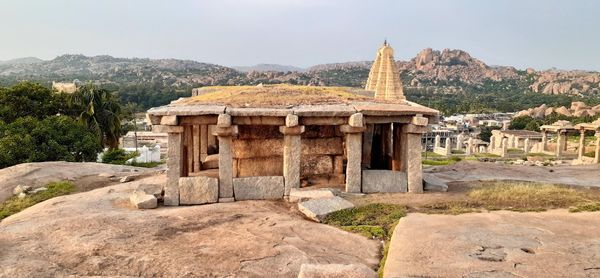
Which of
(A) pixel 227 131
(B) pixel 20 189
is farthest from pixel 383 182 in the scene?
(B) pixel 20 189

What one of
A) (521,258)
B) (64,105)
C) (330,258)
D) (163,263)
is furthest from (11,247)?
(64,105)

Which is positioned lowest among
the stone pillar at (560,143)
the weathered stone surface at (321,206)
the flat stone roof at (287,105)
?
the stone pillar at (560,143)

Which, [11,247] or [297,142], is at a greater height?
[297,142]

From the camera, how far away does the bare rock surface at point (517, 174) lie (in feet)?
47.9

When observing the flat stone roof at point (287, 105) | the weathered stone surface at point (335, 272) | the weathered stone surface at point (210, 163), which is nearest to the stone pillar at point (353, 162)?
the flat stone roof at point (287, 105)

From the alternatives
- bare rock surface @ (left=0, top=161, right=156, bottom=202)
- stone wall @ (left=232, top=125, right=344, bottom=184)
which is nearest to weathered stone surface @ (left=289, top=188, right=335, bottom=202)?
stone wall @ (left=232, top=125, right=344, bottom=184)

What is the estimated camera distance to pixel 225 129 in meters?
10.6

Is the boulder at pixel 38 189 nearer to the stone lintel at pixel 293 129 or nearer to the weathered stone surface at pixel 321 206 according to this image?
the stone lintel at pixel 293 129

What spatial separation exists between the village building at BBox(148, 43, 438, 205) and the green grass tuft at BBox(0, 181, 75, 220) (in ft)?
13.1

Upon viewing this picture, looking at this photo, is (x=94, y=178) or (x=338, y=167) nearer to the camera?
(x=338, y=167)

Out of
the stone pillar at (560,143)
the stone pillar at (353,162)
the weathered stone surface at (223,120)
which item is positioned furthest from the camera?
the stone pillar at (560,143)

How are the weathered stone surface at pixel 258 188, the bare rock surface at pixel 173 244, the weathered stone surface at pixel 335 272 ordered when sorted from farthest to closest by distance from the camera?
the weathered stone surface at pixel 258 188 → the bare rock surface at pixel 173 244 → the weathered stone surface at pixel 335 272

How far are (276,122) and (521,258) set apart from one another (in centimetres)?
661

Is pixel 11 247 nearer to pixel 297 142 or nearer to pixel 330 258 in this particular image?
pixel 330 258
